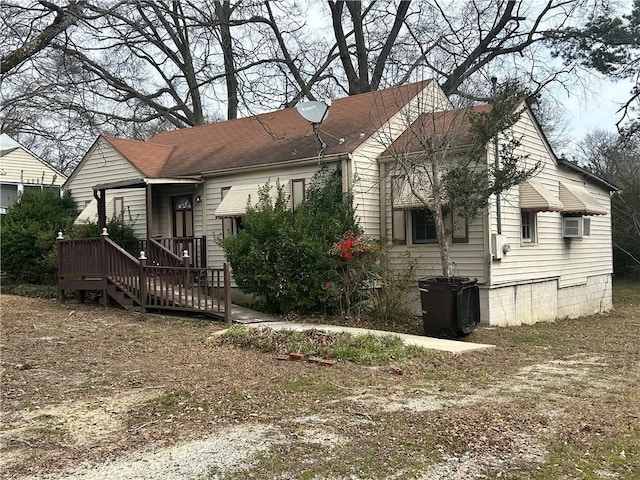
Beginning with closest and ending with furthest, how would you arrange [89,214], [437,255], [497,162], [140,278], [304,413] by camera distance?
[304,413]
[497,162]
[140,278]
[437,255]
[89,214]

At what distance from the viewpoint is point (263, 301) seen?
43.1 feet

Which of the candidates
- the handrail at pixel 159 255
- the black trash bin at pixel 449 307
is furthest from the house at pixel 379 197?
the black trash bin at pixel 449 307

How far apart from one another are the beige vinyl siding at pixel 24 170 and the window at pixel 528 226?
802 inches

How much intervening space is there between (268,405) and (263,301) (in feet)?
23.9

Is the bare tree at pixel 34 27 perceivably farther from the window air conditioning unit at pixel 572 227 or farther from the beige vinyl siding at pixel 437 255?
the window air conditioning unit at pixel 572 227

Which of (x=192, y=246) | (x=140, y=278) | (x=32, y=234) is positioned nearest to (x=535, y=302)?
(x=192, y=246)

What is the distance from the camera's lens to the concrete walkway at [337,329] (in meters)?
9.08

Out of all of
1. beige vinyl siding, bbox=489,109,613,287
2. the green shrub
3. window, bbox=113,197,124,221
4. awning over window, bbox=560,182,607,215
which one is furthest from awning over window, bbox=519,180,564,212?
the green shrub

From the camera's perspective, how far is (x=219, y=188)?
15.5 metres

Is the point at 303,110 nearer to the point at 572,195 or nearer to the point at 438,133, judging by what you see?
the point at 438,133

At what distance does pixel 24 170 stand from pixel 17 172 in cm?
32

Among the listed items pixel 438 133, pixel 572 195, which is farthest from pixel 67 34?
pixel 572 195

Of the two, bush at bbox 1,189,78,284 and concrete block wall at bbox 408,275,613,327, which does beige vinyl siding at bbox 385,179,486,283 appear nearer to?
concrete block wall at bbox 408,275,613,327

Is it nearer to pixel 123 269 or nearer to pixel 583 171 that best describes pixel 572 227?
pixel 583 171
